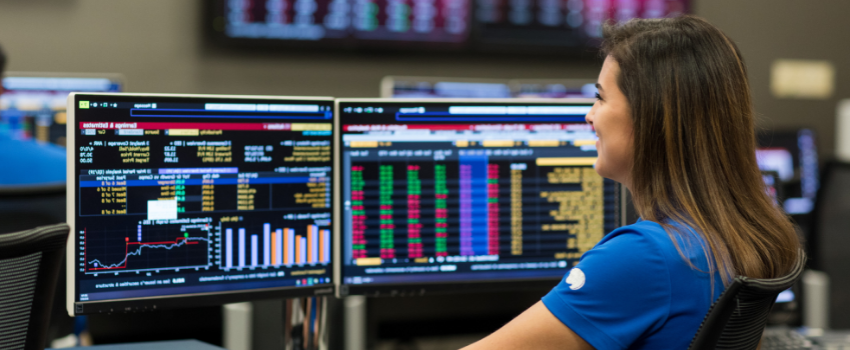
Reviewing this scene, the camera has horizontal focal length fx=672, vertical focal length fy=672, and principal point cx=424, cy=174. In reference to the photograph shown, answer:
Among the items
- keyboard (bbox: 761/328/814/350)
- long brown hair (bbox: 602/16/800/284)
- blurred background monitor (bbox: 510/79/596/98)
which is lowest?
keyboard (bbox: 761/328/814/350)

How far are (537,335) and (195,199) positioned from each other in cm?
66

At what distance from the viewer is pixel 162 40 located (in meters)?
3.09

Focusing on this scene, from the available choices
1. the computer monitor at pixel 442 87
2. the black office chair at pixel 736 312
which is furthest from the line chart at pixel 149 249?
the computer monitor at pixel 442 87

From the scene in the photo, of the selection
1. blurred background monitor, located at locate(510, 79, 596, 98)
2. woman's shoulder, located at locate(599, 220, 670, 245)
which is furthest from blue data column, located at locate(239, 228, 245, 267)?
blurred background monitor, located at locate(510, 79, 596, 98)

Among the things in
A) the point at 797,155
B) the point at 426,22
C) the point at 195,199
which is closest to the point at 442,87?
the point at 426,22

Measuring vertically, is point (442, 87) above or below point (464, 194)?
above

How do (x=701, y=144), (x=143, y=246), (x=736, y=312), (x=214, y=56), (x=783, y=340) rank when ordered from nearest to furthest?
(x=736, y=312) → (x=701, y=144) → (x=143, y=246) → (x=783, y=340) → (x=214, y=56)

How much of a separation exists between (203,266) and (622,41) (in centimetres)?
80

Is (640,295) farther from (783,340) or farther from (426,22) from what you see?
(426,22)

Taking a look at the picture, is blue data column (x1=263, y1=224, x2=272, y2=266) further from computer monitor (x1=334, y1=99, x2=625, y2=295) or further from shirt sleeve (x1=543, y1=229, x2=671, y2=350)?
shirt sleeve (x1=543, y1=229, x2=671, y2=350)

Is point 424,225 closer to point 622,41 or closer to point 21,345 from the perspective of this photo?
point 622,41

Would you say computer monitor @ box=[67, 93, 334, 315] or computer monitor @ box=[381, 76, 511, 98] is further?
computer monitor @ box=[381, 76, 511, 98]

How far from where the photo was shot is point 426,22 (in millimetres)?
3303

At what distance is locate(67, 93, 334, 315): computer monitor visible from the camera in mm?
1126
